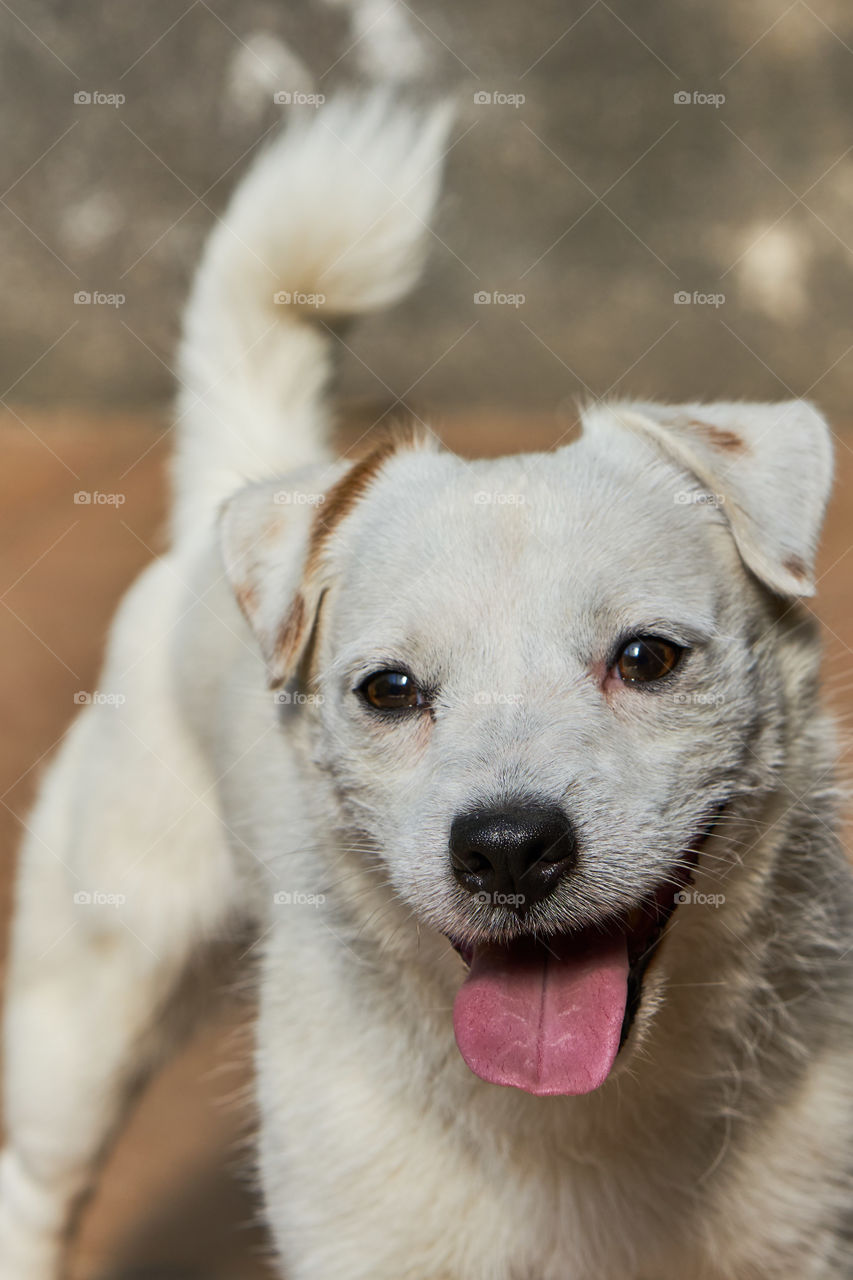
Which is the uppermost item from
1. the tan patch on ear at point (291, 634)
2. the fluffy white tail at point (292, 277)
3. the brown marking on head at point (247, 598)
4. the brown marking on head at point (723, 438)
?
the fluffy white tail at point (292, 277)

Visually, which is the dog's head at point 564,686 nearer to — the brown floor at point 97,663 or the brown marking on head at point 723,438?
the brown marking on head at point 723,438

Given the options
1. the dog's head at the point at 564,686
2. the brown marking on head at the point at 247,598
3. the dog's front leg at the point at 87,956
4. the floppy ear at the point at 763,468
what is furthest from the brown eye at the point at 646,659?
the dog's front leg at the point at 87,956

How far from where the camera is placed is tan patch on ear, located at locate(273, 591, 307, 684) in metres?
2.08

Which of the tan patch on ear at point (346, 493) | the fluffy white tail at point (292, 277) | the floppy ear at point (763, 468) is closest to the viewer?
the floppy ear at point (763, 468)

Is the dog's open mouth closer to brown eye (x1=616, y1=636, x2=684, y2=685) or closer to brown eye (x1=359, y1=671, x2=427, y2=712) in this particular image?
brown eye (x1=616, y1=636, x2=684, y2=685)

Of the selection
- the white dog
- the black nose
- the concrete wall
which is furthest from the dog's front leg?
the concrete wall

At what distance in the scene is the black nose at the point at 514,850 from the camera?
1.55 meters

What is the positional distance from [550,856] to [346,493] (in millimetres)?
817

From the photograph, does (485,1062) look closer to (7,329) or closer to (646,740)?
(646,740)

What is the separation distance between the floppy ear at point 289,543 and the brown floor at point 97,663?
862 mm

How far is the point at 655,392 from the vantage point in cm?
759

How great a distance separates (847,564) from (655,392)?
1941 millimetres

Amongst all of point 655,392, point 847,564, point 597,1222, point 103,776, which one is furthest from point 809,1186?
point 655,392

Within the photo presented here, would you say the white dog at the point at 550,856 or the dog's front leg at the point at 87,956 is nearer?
the white dog at the point at 550,856
